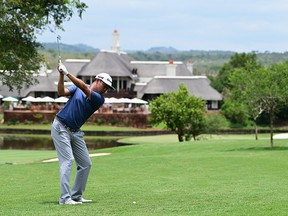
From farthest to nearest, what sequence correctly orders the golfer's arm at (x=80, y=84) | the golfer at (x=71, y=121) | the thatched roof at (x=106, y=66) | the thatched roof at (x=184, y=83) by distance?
the thatched roof at (x=106, y=66), the thatched roof at (x=184, y=83), the golfer at (x=71, y=121), the golfer's arm at (x=80, y=84)

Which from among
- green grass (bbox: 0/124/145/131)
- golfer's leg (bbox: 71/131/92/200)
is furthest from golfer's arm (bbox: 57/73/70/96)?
green grass (bbox: 0/124/145/131)

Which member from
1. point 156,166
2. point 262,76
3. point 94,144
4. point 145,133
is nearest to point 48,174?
point 156,166

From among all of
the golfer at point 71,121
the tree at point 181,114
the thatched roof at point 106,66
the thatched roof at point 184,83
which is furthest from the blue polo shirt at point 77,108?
the thatched roof at point 106,66

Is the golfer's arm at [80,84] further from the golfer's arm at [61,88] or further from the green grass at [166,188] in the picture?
the green grass at [166,188]

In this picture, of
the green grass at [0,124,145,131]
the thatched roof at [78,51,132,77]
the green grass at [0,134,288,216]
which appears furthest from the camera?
the thatched roof at [78,51,132,77]

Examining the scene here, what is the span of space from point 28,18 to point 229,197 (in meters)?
16.6

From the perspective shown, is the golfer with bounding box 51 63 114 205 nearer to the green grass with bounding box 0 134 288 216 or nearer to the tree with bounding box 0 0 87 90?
the green grass with bounding box 0 134 288 216

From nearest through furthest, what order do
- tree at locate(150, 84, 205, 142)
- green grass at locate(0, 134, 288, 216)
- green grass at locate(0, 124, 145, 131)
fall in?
green grass at locate(0, 134, 288, 216) < tree at locate(150, 84, 205, 142) < green grass at locate(0, 124, 145, 131)

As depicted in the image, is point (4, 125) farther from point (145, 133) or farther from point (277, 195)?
point (277, 195)

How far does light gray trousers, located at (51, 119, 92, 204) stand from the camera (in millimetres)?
11422

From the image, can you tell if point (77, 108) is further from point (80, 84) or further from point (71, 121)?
point (80, 84)

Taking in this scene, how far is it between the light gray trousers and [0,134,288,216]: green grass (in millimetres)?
357

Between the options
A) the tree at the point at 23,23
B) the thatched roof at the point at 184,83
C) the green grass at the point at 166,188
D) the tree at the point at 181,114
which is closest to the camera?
the green grass at the point at 166,188

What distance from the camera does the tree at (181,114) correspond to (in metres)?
50.4
